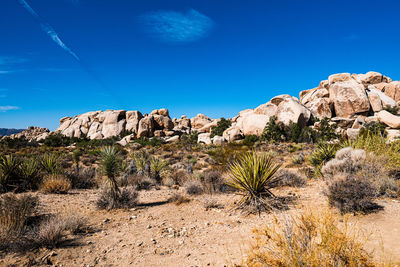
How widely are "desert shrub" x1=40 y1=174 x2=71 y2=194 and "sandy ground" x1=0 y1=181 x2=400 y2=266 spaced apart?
78 cm

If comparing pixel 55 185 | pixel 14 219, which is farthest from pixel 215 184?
pixel 55 185

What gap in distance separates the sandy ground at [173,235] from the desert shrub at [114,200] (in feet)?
0.79

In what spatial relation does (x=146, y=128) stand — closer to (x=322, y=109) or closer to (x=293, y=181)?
(x=322, y=109)

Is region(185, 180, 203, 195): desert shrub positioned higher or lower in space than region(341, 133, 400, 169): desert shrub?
lower

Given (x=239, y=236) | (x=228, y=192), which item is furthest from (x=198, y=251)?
(x=228, y=192)

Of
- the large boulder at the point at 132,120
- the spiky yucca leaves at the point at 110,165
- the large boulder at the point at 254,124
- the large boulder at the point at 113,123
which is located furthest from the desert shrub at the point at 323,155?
the large boulder at the point at 113,123

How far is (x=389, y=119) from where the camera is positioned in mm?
35750

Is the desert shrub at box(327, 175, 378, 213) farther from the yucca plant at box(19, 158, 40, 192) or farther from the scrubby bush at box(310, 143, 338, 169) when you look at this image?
the yucca plant at box(19, 158, 40, 192)

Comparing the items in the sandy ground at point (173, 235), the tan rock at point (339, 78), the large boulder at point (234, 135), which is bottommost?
the sandy ground at point (173, 235)

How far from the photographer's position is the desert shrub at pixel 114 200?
6.27 meters

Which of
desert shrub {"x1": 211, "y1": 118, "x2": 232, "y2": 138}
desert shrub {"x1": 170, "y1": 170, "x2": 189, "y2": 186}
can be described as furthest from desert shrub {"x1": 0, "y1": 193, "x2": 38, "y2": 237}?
desert shrub {"x1": 211, "y1": 118, "x2": 232, "y2": 138}

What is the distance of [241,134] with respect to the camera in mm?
41438

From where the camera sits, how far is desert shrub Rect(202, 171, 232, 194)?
776 centimetres

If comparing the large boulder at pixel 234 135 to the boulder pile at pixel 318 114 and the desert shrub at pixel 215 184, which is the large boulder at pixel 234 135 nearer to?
the boulder pile at pixel 318 114
